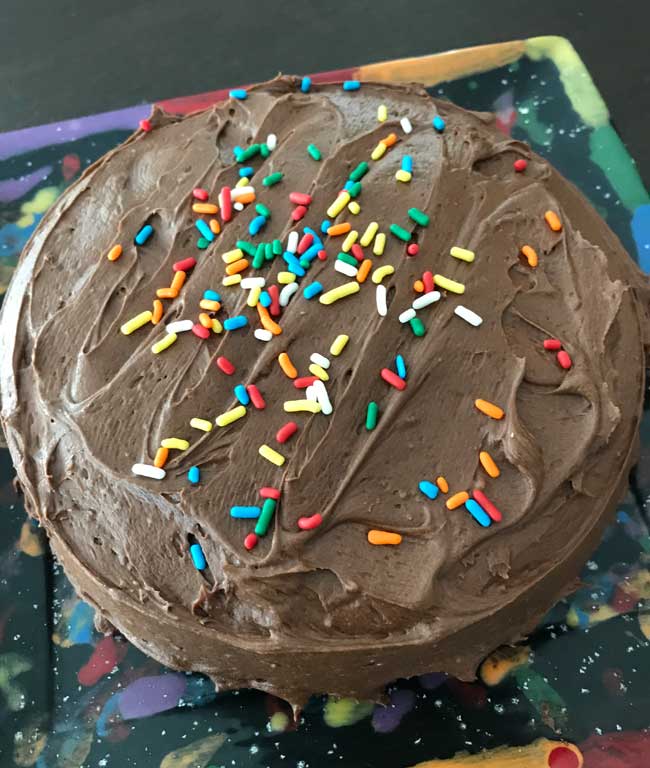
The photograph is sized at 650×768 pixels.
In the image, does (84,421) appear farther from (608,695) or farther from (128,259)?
(608,695)

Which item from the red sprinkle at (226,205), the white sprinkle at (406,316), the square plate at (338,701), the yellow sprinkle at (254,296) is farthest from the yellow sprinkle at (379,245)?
the square plate at (338,701)

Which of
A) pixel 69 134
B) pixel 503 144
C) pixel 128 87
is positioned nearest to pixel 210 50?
pixel 128 87

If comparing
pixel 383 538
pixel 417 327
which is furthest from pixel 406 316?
pixel 383 538

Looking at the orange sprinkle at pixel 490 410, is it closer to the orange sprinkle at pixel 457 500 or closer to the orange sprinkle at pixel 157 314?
the orange sprinkle at pixel 457 500

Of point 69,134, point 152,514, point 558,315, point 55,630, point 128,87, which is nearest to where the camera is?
point 152,514

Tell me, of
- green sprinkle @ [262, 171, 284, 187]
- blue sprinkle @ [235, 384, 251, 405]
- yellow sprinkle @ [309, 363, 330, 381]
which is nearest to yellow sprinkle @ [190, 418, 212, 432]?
blue sprinkle @ [235, 384, 251, 405]

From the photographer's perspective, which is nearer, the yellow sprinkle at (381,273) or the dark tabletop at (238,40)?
the yellow sprinkle at (381,273)
